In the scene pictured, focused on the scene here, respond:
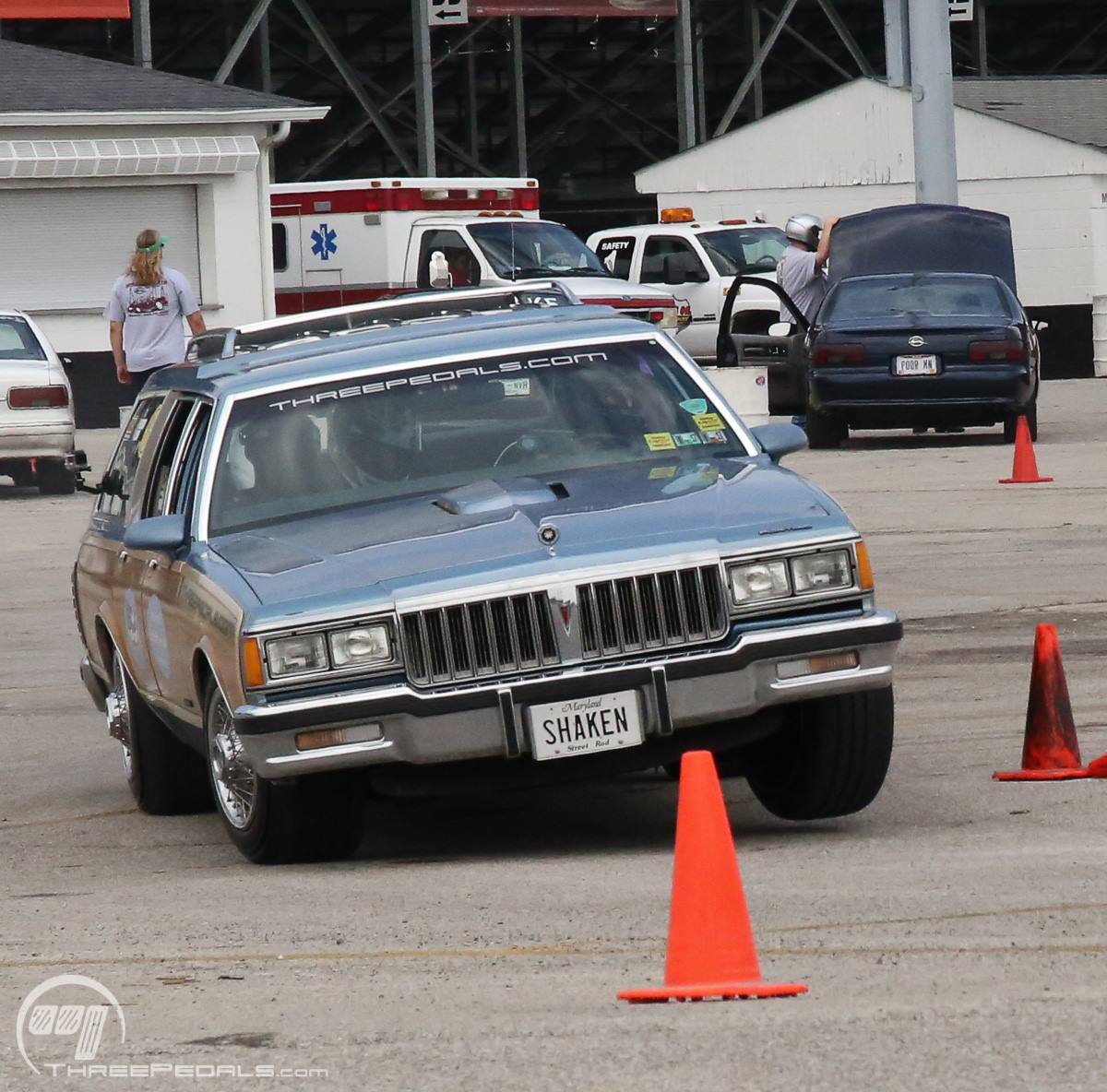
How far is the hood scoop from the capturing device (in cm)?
739

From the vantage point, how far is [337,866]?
24.0ft

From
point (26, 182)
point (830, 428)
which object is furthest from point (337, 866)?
point (26, 182)

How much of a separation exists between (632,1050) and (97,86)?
2765 cm

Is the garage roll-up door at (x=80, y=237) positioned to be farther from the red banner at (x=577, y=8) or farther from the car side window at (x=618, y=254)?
the red banner at (x=577, y=8)

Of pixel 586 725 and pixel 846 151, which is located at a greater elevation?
Result: pixel 846 151

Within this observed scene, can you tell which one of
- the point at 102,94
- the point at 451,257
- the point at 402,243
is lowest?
the point at 451,257

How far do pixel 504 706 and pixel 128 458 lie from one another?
295cm

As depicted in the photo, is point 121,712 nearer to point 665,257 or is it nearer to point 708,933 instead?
point 708,933

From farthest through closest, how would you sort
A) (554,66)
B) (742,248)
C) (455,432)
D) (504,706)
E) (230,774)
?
1. (554,66)
2. (742,248)
3. (455,432)
4. (230,774)
5. (504,706)

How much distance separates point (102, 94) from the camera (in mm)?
30828

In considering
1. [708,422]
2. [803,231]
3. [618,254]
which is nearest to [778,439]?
[708,422]

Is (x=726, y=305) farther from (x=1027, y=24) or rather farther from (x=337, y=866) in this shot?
Result: (x=1027, y=24)

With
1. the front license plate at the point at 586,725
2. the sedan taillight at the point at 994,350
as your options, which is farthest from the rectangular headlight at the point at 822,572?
the sedan taillight at the point at 994,350

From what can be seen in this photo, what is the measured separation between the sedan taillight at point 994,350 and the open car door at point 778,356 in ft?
4.80
